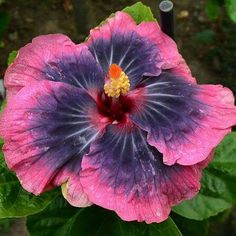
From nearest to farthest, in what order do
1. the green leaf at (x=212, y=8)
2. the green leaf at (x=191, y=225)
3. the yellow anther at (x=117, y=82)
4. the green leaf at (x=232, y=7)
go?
1. the yellow anther at (x=117, y=82)
2. the green leaf at (x=191, y=225)
3. the green leaf at (x=232, y=7)
4. the green leaf at (x=212, y=8)

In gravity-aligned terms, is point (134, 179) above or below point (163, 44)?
below

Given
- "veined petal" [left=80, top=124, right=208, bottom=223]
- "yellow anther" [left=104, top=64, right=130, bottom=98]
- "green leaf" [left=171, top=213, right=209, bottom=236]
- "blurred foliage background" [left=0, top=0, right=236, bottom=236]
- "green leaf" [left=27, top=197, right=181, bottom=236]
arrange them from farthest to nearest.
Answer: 1. "blurred foliage background" [left=0, top=0, right=236, bottom=236]
2. "green leaf" [left=171, top=213, right=209, bottom=236]
3. "green leaf" [left=27, top=197, right=181, bottom=236]
4. "yellow anther" [left=104, top=64, right=130, bottom=98]
5. "veined petal" [left=80, top=124, right=208, bottom=223]

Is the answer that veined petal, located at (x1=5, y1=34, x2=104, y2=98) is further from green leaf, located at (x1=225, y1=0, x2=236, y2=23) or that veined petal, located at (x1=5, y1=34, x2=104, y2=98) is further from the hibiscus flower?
green leaf, located at (x1=225, y1=0, x2=236, y2=23)

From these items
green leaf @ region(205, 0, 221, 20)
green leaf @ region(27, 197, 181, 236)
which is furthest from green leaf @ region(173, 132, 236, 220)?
green leaf @ region(205, 0, 221, 20)

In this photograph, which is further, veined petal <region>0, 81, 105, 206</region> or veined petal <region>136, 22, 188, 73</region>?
veined petal <region>136, 22, 188, 73</region>

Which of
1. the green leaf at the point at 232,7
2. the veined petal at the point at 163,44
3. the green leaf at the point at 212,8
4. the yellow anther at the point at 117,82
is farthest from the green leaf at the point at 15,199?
the green leaf at the point at 212,8

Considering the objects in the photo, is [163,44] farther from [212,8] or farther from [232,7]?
[212,8]

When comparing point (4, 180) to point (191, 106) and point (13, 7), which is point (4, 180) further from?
point (13, 7)

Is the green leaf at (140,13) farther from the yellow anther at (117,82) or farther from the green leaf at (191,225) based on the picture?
the green leaf at (191,225)

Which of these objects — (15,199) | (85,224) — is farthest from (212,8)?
(15,199)
